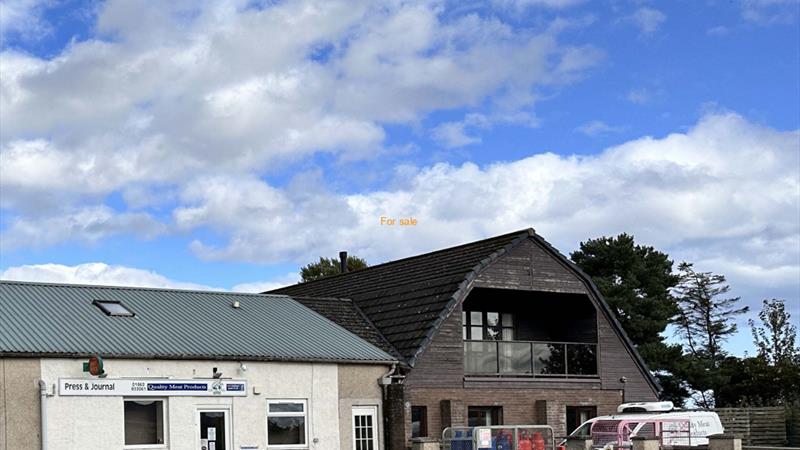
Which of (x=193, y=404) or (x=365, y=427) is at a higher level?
(x=193, y=404)

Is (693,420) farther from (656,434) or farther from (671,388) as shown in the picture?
(671,388)

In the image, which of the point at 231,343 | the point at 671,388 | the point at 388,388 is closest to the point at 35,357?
the point at 231,343

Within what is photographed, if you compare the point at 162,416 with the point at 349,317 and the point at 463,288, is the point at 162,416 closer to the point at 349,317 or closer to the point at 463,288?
the point at 349,317

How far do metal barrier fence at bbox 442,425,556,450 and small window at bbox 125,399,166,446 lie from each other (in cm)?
652

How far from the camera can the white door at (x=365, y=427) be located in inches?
1117

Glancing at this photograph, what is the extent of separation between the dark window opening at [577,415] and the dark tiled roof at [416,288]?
4954mm

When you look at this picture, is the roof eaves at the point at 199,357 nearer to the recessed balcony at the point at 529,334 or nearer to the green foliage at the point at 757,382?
the recessed balcony at the point at 529,334

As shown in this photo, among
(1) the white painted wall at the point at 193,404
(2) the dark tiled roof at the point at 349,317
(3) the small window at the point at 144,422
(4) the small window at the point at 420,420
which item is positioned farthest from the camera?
(2) the dark tiled roof at the point at 349,317

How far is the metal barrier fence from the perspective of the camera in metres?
27.1

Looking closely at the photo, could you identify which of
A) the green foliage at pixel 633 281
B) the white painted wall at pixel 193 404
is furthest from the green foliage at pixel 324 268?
the white painted wall at pixel 193 404

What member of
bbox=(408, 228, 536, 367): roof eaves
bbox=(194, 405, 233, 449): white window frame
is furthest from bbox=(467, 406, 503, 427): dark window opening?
bbox=(194, 405, 233, 449): white window frame

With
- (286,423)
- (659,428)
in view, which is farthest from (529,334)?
(286,423)

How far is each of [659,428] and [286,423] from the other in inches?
351

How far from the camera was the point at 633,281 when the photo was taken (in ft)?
196
